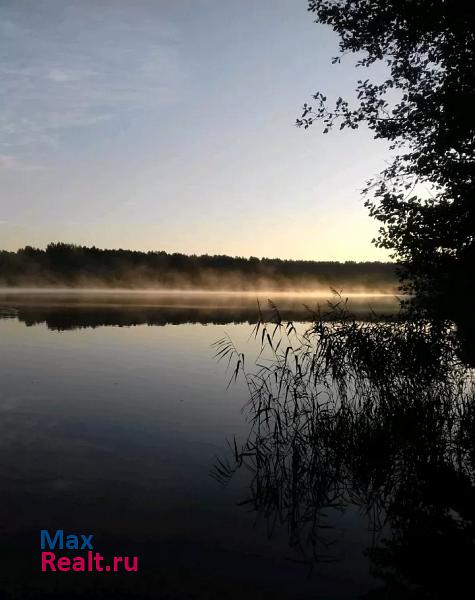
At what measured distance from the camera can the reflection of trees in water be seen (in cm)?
553

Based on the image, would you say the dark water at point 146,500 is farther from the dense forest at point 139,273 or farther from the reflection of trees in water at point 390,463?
the dense forest at point 139,273

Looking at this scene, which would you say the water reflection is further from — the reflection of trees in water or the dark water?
the dark water

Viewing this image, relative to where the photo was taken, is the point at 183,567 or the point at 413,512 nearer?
the point at 183,567

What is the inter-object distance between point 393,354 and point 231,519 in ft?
17.8

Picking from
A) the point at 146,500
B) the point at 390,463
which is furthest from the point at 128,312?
the point at 146,500

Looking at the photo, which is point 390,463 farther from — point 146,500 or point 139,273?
point 139,273

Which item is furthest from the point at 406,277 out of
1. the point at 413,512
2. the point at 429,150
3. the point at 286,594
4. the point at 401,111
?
the point at 286,594

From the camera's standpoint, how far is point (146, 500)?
679 centimetres

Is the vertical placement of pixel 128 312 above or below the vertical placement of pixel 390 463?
above

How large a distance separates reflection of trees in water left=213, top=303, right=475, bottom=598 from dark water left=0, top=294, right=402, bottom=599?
0.30 m

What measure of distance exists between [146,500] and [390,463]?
160 inches

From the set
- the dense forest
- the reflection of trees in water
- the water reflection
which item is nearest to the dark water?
the reflection of trees in water

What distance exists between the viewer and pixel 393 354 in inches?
407

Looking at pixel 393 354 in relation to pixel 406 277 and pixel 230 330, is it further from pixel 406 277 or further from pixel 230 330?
pixel 230 330
